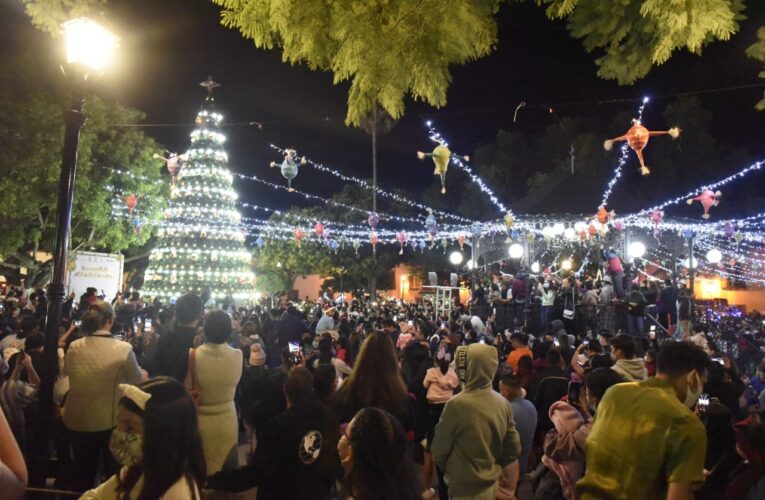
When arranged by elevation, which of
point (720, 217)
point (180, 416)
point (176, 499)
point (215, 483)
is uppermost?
point (720, 217)

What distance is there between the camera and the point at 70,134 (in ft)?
18.5

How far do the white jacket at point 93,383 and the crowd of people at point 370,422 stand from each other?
0.01 metres

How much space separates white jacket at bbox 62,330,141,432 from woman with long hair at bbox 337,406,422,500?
2.64 metres

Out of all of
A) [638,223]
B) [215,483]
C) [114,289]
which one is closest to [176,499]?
[215,483]

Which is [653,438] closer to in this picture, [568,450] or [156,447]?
[568,450]

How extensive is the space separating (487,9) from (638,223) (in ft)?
53.3

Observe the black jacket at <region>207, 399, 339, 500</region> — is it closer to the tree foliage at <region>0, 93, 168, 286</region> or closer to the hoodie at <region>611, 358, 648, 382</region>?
the hoodie at <region>611, 358, 648, 382</region>

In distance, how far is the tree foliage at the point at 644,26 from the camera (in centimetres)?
380

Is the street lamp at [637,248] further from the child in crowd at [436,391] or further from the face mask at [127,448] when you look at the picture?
the face mask at [127,448]

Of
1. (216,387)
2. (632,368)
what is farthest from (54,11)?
(632,368)

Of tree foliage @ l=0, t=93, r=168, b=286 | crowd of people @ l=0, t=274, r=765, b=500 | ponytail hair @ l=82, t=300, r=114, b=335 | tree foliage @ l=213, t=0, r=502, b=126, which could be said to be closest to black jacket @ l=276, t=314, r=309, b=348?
crowd of people @ l=0, t=274, r=765, b=500

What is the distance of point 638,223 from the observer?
1852cm

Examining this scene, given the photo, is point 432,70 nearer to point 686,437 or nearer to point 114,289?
point 686,437

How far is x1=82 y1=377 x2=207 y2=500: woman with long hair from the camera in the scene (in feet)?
6.49
